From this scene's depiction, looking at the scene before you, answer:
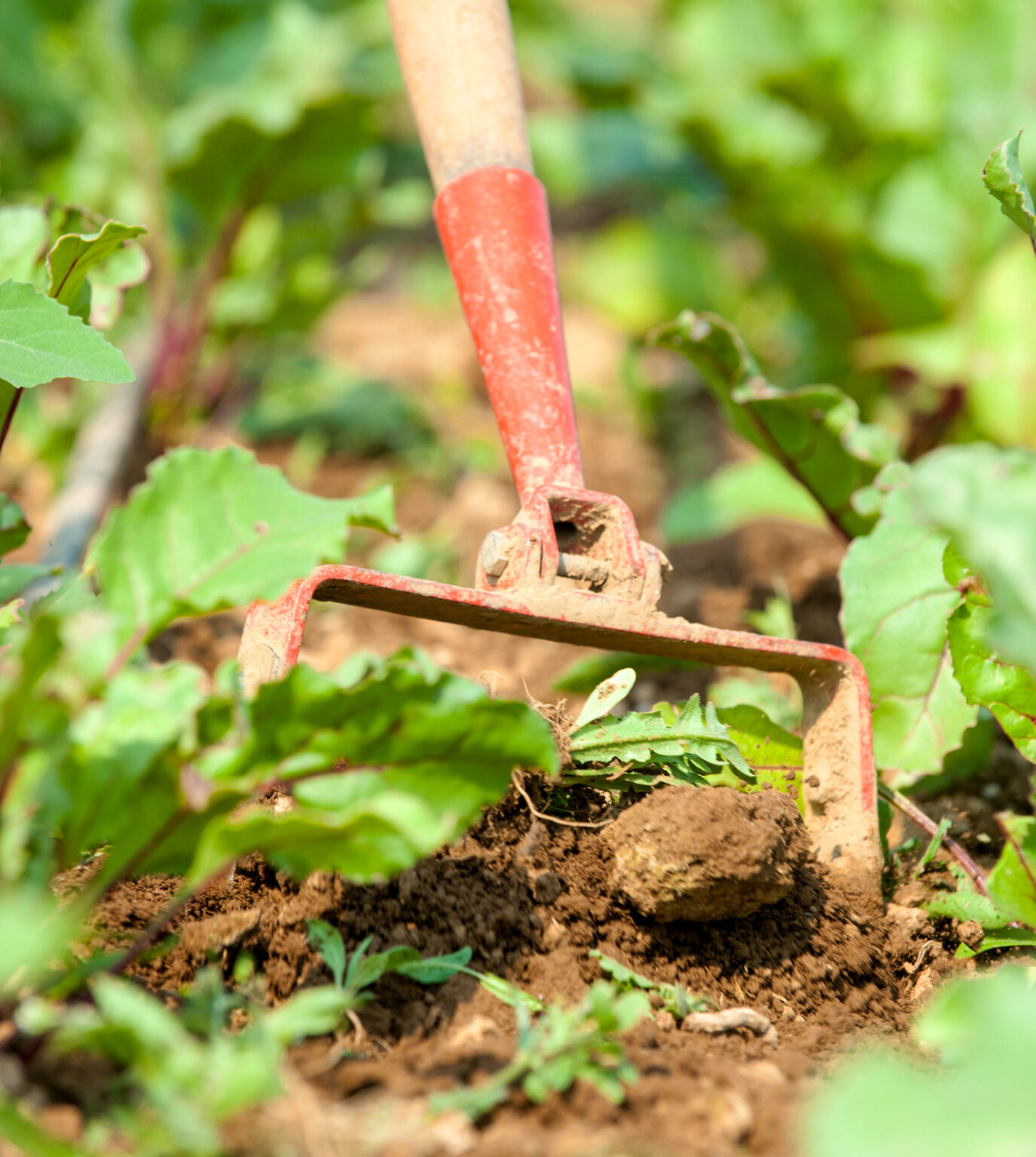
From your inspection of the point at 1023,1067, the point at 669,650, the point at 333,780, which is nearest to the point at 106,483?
the point at 669,650

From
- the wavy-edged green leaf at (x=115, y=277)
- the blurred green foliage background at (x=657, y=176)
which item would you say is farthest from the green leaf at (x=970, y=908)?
the blurred green foliage background at (x=657, y=176)

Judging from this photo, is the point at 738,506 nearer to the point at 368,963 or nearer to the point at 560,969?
the point at 560,969

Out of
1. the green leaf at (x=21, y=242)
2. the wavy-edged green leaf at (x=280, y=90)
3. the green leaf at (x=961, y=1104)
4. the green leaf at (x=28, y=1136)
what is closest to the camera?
the green leaf at (x=961, y=1104)

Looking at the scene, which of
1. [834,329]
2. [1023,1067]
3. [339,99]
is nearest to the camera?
[1023,1067]

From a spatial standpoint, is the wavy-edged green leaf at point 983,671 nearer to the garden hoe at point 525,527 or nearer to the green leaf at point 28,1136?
the garden hoe at point 525,527

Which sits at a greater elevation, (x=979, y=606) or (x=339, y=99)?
(x=339, y=99)

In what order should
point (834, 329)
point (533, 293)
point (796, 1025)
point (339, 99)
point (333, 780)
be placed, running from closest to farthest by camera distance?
point (333, 780)
point (796, 1025)
point (533, 293)
point (339, 99)
point (834, 329)

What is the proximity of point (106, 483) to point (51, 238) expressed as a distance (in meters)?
0.95

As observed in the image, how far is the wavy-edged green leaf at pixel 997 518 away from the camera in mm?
750

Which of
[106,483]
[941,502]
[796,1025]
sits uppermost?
[941,502]

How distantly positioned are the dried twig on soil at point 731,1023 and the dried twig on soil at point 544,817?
9.0 inches

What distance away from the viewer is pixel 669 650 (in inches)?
54.4

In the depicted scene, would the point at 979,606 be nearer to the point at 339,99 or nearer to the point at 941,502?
the point at 941,502

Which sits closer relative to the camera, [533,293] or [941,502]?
[941,502]
